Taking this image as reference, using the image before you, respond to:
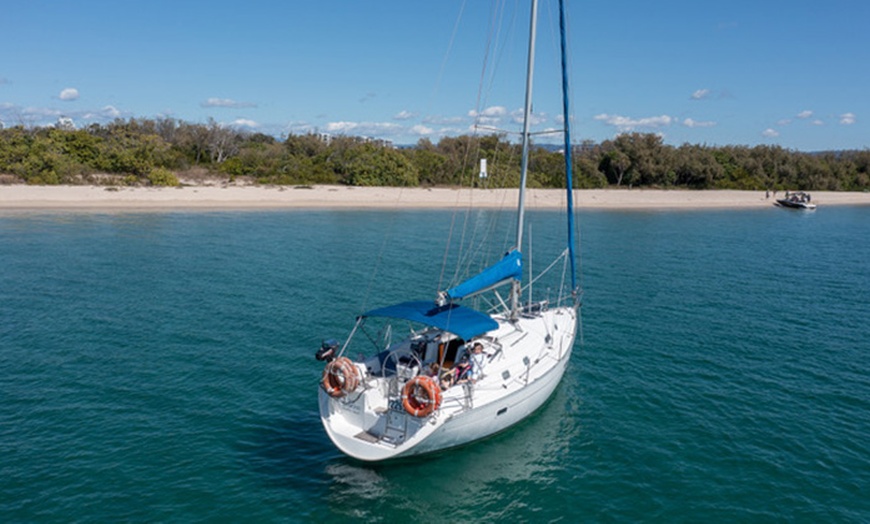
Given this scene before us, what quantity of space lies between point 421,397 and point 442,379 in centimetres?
172

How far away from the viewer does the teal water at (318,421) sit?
48.5 feet

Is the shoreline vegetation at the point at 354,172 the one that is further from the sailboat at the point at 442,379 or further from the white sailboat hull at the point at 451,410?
the white sailboat hull at the point at 451,410

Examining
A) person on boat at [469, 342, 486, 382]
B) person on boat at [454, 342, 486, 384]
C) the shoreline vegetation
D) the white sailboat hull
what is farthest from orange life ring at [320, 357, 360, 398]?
the shoreline vegetation

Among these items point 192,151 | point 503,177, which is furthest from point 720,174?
point 192,151

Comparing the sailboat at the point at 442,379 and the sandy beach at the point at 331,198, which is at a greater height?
the sandy beach at the point at 331,198

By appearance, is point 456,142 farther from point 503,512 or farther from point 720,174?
point 503,512

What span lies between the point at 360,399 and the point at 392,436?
1.31 m

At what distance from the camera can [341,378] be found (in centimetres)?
1548

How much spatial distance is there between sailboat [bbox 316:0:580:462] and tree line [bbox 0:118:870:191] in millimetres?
51067

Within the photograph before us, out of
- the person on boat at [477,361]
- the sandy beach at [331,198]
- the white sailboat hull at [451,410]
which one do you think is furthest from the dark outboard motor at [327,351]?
the sandy beach at [331,198]

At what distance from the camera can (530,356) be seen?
19.1 meters

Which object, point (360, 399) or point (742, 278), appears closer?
point (360, 399)

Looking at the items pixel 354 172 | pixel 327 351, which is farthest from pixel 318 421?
pixel 354 172

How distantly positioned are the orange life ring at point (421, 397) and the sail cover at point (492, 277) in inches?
140
